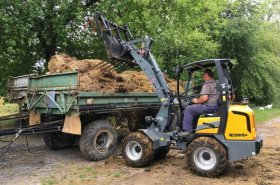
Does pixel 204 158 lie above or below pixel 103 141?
below

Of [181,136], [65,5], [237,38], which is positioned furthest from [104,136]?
[237,38]

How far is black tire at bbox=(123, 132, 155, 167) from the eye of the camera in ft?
27.5

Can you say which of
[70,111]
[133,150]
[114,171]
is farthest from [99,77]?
[114,171]

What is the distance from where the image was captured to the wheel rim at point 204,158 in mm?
7543

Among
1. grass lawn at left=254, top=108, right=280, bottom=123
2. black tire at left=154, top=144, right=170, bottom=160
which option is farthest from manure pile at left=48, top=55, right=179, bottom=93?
grass lawn at left=254, top=108, right=280, bottom=123

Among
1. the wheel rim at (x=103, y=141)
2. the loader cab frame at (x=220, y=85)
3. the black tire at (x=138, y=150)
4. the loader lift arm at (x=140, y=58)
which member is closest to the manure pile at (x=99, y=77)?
the loader lift arm at (x=140, y=58)

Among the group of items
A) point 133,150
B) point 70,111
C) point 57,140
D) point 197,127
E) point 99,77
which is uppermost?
point 99,77

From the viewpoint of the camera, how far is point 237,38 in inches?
1006

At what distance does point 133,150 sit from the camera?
8648 mm

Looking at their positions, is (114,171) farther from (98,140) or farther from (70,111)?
(70,111)

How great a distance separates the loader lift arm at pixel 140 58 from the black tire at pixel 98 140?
50.9 inches

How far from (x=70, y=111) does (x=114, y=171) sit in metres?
1.79

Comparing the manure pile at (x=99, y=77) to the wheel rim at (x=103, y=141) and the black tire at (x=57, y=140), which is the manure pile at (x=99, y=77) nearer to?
the wheel rim at (x=103, y=141)

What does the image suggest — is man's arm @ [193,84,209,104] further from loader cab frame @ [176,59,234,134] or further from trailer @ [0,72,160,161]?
trailer @ [0,72,160,161]
